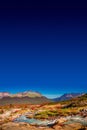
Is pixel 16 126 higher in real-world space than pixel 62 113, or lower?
lower

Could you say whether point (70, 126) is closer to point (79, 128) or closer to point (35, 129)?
point (79, 128)

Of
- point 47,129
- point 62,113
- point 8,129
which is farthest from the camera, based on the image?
point 62,113

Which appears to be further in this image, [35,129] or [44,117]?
[44,117]

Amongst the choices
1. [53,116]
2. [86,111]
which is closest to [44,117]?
[53,116]

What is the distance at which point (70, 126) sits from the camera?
5581 cm

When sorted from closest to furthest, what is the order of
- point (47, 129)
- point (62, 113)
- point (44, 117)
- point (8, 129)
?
point (8, 129) → point (47, 129) → point (44, 117) → point (62, 113)

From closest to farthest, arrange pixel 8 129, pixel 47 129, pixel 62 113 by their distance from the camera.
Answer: pixel 8 129
pixel 47 129
pixel 62 113

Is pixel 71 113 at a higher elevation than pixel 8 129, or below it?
higher

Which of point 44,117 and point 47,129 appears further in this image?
point 44,117

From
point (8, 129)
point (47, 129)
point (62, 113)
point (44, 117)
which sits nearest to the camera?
point (8, 129)

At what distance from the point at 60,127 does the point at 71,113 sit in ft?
133

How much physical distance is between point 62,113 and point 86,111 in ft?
24.0

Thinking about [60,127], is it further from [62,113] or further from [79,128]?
[62,113]

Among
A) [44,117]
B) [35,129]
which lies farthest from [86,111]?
[35,129]
